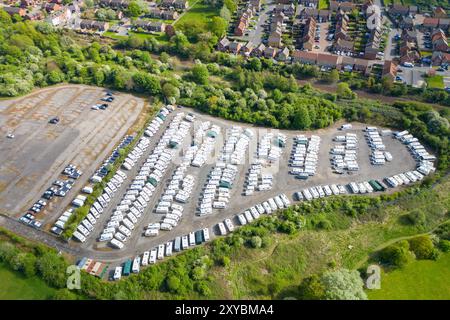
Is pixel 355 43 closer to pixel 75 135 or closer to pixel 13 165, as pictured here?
pixel 75 135

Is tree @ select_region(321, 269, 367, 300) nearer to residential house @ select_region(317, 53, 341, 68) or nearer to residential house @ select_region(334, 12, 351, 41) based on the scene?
residential house @ select_region(317, 53, 341, 68)

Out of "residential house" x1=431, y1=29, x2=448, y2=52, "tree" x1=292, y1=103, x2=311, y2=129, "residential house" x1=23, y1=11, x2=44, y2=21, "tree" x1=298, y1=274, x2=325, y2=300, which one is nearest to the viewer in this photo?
"tree" x1=298, y1=274, x2=325, y2=300

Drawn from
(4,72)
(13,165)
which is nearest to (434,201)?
(13,165)

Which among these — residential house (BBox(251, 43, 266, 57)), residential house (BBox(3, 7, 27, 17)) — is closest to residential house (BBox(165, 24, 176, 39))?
residential house (BBox(251, 43, 266, 57))

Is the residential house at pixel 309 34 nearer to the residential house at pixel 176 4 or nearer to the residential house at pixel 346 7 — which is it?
the residential house at pixel 346 7

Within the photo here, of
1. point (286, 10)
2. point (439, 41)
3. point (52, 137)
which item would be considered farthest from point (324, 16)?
point (52, 137)

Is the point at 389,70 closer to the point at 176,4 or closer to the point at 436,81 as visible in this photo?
the point at 436,81
